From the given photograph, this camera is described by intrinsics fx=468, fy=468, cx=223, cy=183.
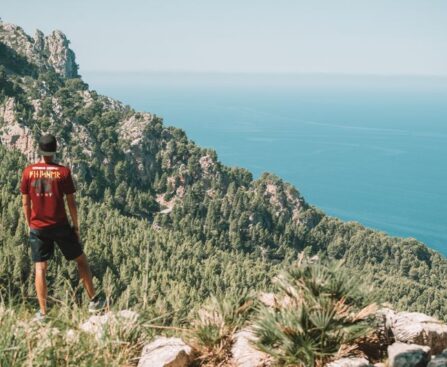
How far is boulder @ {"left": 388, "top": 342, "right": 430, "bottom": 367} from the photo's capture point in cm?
547

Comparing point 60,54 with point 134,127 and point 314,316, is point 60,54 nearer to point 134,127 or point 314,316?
point 134,127

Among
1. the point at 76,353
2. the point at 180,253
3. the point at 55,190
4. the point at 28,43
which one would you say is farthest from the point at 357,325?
the point at 28,43

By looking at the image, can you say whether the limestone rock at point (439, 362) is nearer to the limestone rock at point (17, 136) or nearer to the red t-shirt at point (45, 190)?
the red t-shirt at point (45, 190)

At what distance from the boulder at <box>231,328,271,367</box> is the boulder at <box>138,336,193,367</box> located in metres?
0.59

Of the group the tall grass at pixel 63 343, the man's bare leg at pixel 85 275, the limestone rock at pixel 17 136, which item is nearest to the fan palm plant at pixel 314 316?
the tall grass at pixel 63 343

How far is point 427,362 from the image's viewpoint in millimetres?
5527

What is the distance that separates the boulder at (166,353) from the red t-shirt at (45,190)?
2735 millimetres

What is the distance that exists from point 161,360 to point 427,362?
3.14 metres

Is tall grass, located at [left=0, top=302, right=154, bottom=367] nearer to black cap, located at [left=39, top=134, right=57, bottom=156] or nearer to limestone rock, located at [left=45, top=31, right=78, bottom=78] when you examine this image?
black cap, located at [left=39, top=134, right=57, bottom=156]

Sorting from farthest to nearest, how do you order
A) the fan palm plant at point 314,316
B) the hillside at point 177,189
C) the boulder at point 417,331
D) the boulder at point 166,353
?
the hillside at point 177,189
the boulder at point 417,331
the boulder at point 166,353
the fan palm plant at point 314,316

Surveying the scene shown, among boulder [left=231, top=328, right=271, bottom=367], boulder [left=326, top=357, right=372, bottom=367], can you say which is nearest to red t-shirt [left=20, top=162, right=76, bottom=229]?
boulder [left=231, top=328, right=271, bottom=367]

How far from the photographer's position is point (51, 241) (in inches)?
297

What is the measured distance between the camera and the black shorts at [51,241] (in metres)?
7.41

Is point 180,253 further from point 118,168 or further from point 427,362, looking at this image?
point 427,362
